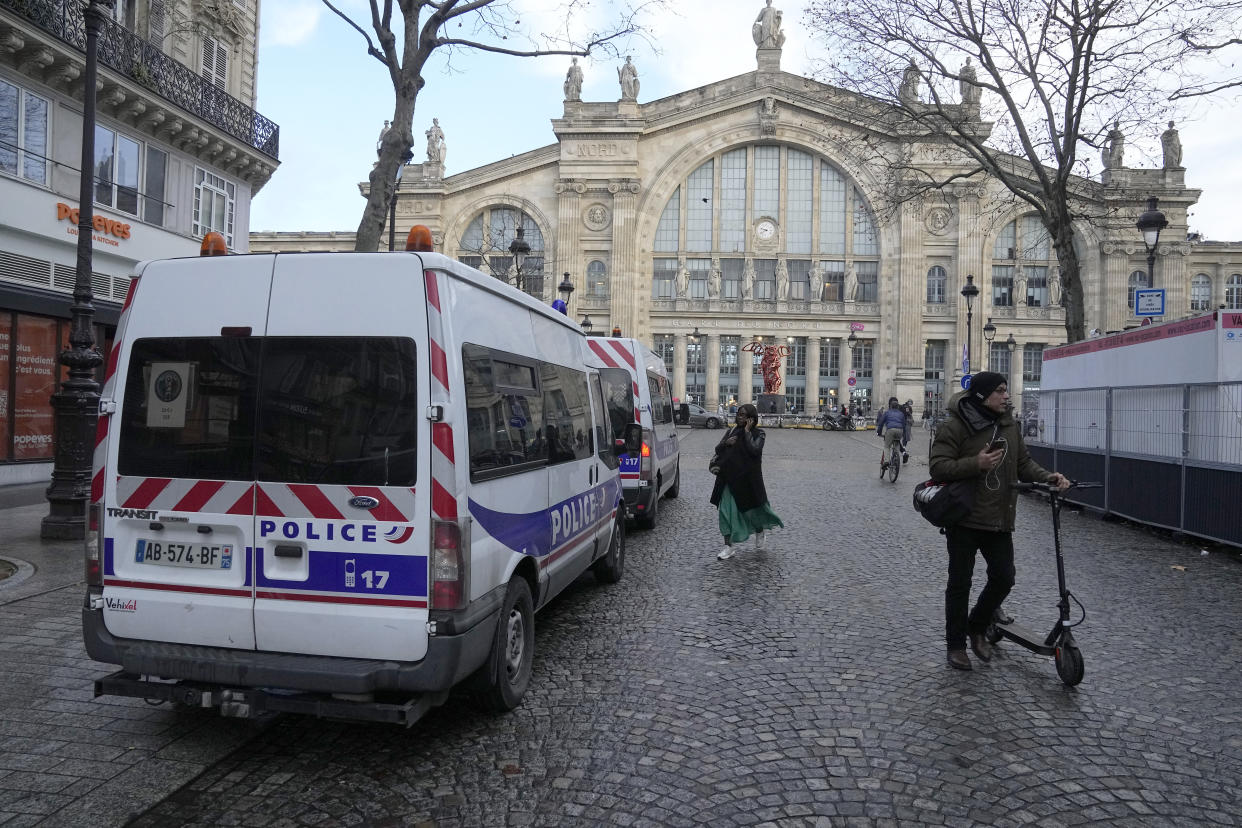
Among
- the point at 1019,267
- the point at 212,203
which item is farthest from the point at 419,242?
the point at 1019,267

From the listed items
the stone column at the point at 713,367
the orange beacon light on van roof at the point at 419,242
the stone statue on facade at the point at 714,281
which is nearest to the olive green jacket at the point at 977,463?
the orange beacon light on van roof at the point at 419,242

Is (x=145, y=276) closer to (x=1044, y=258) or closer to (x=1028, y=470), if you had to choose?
(x=1028, y=470)

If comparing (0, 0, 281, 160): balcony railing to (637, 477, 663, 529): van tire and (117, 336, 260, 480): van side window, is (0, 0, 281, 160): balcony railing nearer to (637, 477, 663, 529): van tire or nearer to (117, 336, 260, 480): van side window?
(637, 477, 663, 529): van tire

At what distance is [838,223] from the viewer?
2447 inches

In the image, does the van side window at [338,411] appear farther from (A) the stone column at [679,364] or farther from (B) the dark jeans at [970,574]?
(A) the stone column at [679,364]

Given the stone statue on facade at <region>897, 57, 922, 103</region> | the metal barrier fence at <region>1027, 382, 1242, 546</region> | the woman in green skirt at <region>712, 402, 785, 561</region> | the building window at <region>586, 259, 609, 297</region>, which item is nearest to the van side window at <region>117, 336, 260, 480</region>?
the woman in green skirt at <region>712, 402, 785, 561</region>

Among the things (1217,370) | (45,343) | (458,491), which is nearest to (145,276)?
(458,491)

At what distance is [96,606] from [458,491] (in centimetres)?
192

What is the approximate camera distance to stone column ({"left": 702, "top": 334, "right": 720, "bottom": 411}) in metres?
61.7

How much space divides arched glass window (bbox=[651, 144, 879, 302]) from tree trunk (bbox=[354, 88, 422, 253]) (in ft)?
168

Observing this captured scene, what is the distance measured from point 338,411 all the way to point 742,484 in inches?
240

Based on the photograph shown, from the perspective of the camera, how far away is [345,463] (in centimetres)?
387

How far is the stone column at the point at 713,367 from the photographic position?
61.7 meters

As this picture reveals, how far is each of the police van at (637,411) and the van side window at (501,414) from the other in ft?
15.7
